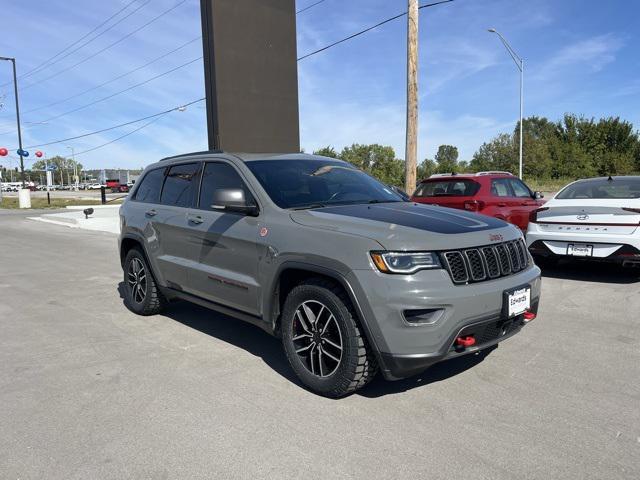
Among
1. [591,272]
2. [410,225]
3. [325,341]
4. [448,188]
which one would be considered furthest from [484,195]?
[325,341]

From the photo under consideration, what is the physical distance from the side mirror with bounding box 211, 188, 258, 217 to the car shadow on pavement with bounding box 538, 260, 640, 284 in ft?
18.1

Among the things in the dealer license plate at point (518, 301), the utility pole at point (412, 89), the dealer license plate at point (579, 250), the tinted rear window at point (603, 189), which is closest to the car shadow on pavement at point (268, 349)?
the dealer license plate at point (518, 301)

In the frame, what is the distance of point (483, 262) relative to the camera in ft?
11.0

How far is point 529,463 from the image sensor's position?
270cm

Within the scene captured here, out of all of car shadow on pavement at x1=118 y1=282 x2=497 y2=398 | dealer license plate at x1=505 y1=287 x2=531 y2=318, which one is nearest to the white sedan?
car shadow on pavement at x1=118 y1=282 x2=497 y2=398

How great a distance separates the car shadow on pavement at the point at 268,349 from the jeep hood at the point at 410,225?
3.67ft

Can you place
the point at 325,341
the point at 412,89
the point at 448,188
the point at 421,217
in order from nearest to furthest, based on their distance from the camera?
the point at 325,341 → the point at 421,217 → the point at 448,188 → the point at 412,89

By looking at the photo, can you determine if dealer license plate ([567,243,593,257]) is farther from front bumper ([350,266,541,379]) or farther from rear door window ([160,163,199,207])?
rear door window ([160,163,199,207])

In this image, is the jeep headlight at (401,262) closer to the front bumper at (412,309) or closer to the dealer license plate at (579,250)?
the front bumper at (412,309)

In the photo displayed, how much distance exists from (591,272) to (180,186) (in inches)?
253

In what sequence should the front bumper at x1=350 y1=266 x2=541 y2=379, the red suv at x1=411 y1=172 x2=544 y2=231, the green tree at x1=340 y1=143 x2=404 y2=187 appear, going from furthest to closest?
the green tree at x1=340 y1=143 x2=404 y2=187 < the red suv at x1=411 y1=172 x2=544 y2=231 < the front bumper at x1=350 y1=266 x2=541 y2=379

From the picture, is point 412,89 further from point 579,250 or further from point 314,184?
point 314,184

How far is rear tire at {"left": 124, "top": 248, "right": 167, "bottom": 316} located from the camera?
5523mm

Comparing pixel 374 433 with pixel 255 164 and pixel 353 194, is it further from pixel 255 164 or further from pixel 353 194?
pixel 255 164
